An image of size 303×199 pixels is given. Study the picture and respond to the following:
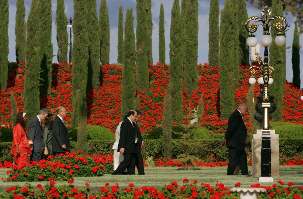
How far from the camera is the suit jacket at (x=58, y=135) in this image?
757 inches

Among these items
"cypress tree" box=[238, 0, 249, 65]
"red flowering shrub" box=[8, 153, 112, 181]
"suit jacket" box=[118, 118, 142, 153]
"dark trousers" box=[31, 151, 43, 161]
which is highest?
"cypress tree" box=[238, 0, 249, 65]

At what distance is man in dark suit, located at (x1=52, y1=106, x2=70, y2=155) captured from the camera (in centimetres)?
1919

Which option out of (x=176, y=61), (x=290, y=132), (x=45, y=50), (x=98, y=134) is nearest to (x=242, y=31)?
(x=176, y=61)

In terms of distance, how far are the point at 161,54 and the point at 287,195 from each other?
174 feet

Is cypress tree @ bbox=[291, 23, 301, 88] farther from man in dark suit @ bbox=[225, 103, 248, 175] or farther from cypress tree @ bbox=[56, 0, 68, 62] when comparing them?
man in dark suit @ bbox=[225, 103, 248, 175]

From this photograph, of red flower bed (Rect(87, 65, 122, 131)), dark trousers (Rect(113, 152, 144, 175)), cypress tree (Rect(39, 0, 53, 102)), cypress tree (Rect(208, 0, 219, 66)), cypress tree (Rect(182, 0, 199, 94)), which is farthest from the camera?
cypress tree (Rect(208, 0, 219, 66))

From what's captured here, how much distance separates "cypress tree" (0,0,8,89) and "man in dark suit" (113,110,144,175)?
3145 cm

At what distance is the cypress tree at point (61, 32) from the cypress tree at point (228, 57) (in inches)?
605

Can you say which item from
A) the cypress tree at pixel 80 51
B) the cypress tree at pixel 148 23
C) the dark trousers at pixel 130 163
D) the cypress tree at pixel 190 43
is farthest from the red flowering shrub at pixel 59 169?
the cypress tree at pixel 148 23

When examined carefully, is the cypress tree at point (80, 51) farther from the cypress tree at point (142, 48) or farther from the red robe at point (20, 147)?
the red robe at point (20, 147)

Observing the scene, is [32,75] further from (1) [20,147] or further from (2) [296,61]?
(1) [20,147]

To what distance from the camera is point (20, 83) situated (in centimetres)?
5184

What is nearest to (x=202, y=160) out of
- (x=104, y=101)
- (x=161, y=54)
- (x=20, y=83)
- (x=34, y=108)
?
(x=34, y=108)

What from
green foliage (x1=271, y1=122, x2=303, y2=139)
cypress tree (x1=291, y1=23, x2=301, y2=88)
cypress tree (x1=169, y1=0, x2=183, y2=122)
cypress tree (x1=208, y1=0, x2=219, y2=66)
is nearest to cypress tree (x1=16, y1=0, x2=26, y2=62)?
cypress tree (x1=169, y1=0, x2=183, y2=122)
